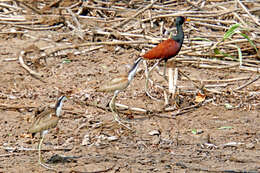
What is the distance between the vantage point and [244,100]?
21.1 ft

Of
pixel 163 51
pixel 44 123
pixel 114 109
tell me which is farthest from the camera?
pixel 163 51

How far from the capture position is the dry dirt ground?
485 cm

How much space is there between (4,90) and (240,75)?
347 cm

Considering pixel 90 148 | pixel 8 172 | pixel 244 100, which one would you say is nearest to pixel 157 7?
pixel 244 100

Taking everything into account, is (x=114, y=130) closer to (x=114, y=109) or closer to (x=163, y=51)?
(x=114, y=109)

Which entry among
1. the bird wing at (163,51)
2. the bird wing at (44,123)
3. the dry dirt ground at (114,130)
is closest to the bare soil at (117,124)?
the dry dirt ground at (114,130)

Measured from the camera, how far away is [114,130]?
18.4ft

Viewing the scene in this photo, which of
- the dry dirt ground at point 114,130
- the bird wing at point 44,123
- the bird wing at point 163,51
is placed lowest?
the dry dirt ground at point 114,130

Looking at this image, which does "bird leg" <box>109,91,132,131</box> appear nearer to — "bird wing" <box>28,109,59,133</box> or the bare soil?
the bare soil

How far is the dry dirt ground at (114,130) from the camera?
485 centimetres

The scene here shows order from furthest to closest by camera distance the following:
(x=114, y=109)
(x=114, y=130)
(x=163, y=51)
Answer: (x=163, y=51) < (x=114, y=109) < (x=114, y=130)

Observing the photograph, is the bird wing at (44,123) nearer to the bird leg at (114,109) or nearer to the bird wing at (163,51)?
the bird leg at (114,109)

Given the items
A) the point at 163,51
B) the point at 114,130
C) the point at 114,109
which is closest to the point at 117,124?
the point at 114,130

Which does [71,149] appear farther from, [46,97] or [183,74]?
[183,74]
